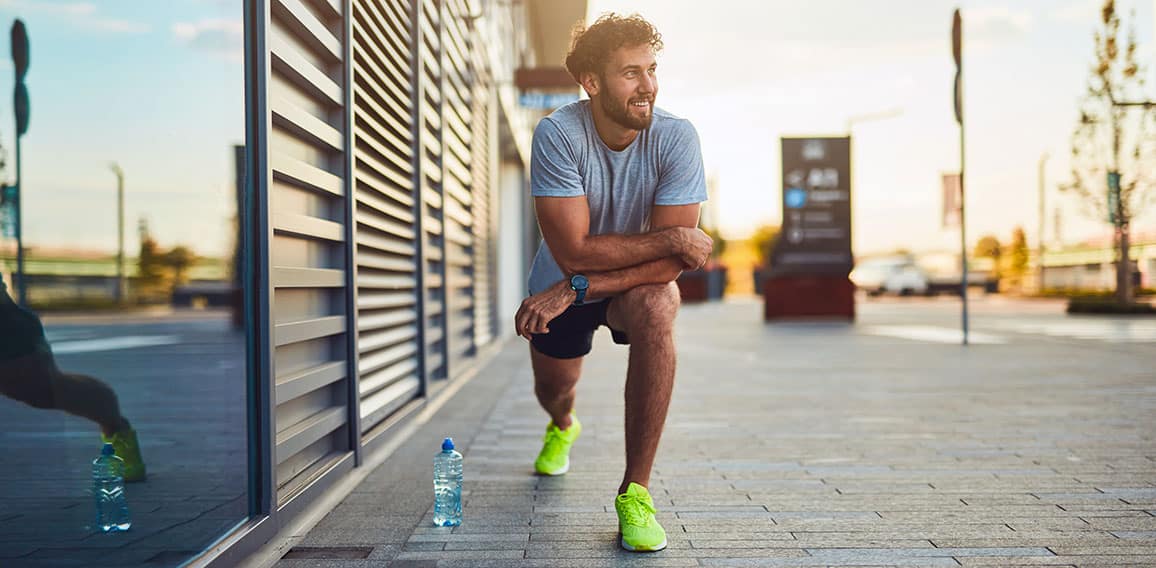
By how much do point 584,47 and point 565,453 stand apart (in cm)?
162

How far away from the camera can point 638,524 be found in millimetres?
2875

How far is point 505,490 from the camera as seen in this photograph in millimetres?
3686

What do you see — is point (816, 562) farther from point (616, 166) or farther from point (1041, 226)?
point (1041, 226)

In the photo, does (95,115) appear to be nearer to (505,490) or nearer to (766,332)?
(505,490)

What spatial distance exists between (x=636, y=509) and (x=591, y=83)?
1280 millimetres

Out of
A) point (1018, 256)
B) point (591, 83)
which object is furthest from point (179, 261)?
point (1018, 256)

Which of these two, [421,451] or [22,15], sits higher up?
[22,15]

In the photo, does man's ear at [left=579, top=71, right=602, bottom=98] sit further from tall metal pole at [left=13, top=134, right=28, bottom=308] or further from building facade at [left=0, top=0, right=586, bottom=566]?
tall metal pole at [left=13, top=134, right=28, bottom=308]

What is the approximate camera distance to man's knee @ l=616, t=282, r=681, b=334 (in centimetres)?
311

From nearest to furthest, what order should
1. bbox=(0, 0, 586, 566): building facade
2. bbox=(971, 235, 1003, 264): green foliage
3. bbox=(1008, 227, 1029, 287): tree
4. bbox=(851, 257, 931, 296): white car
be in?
bbox=(0, 0, 586, 566): building facade → bbox=(851, 257, 931, 296): white car → bbox=(1008, 227, 1029, 287): tree → bbox=(971, 235, 1003, 264): green foliage

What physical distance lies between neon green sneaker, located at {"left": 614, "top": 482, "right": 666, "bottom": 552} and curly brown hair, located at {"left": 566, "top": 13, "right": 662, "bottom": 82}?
127 centimetres

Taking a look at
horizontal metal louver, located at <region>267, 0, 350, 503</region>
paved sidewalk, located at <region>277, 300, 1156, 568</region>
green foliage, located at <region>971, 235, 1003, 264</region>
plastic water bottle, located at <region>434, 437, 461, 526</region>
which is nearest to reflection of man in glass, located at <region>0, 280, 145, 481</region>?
horizontal metal louver, located at <region>267, 0, 350, 503</region>

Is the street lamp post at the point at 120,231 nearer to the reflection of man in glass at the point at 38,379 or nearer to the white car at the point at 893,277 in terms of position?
the reflection of man in glass at the point at 38,379

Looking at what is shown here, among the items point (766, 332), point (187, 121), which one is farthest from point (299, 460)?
point (766, 332)
